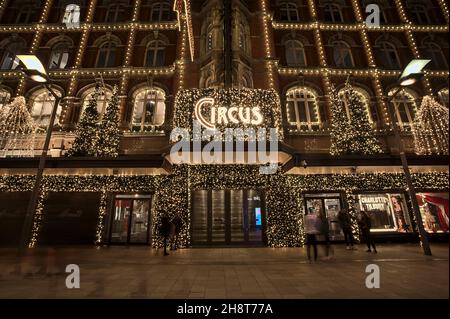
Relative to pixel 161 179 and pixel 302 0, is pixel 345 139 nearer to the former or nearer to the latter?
pixel 161 179

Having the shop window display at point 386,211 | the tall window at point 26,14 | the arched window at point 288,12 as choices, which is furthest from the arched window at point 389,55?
the tall window at point 26,14

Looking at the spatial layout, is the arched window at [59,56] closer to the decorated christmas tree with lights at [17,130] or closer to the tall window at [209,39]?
the decorated christmas tree with lights at [17,130]

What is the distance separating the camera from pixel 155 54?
17.1 m

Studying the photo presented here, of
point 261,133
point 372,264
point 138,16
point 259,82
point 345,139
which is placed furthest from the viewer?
point 138,16

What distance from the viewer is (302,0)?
63.0ft

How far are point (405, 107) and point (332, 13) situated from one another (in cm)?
922

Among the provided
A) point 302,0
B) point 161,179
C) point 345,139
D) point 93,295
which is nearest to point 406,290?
point 93,295

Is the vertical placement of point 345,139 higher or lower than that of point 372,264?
higher

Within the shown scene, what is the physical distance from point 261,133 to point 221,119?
2.00m

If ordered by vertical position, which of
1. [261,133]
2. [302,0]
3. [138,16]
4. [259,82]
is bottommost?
[261,133]

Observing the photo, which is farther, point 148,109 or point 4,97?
point 4,97

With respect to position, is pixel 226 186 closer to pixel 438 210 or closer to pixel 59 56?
pixel 438 210

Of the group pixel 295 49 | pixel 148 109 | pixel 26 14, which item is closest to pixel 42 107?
pixel 148 109

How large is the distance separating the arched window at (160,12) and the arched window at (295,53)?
9296 millimetres
